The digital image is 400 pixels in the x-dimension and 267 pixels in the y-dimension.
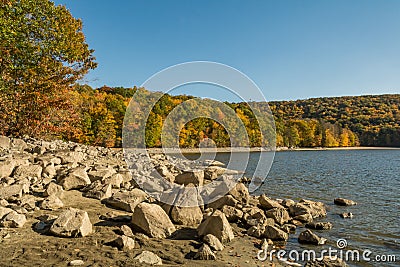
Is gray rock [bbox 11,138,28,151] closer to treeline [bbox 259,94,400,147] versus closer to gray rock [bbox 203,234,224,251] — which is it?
gray rock [bbox 203,234,224,251]

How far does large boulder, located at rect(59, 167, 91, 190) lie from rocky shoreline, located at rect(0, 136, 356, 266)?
0.10ft

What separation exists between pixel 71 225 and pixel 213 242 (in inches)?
116

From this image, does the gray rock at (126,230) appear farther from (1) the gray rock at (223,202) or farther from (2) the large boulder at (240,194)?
(2) the large boulder at (240,194)

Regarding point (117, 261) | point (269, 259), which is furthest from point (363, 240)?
point (117, 261)

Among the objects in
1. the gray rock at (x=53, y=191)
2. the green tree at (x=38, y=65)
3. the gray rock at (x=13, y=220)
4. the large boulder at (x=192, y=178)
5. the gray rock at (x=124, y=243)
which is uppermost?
the green tree at (x=38, y=65)

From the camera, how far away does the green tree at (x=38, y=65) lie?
16.7 meters

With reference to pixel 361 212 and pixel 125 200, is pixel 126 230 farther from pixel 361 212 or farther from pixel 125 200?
pixel 361 212

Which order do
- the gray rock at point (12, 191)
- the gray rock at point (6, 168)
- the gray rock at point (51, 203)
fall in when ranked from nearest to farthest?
the gray rock at point (51, 203), the gray rock at point (12, 191), the gray rock at point (6, 168)

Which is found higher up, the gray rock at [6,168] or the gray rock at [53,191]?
the gray rock at [6,168]

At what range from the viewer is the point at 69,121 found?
2323cm

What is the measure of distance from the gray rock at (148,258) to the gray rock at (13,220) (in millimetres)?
2617

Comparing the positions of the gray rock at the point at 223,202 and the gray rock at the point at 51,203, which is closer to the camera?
the gray rock at the point at 51,203

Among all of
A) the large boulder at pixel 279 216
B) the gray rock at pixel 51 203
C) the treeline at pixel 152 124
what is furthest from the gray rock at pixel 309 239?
the treeline at pixel 152 124

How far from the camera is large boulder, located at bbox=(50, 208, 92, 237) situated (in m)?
5.97
